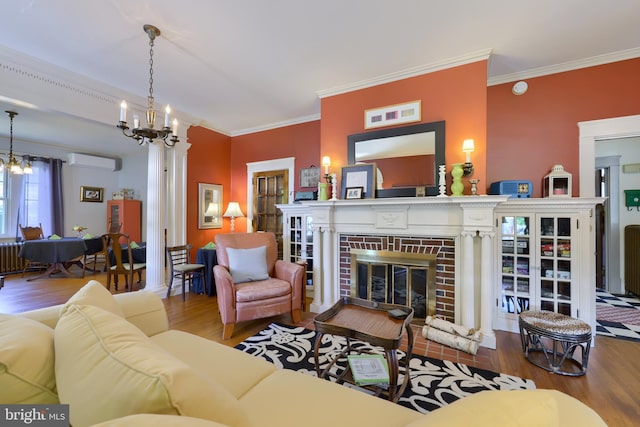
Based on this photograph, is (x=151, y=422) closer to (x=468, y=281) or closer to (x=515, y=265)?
(x=468, y=281)

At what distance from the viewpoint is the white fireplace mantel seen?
2.45 meters

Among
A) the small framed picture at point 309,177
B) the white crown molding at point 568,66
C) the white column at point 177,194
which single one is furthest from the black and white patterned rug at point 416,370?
the white crown molding at point 568,66

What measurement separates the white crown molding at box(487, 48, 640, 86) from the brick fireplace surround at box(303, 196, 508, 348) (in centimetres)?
158

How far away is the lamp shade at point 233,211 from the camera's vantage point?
4633 mm

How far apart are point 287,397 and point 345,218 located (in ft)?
7.35

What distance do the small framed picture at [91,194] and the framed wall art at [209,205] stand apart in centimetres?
414

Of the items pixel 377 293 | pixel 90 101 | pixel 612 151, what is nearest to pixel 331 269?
pixel 377 293

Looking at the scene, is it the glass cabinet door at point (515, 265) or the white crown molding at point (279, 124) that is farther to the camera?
the white crown molding at point (279, 124)

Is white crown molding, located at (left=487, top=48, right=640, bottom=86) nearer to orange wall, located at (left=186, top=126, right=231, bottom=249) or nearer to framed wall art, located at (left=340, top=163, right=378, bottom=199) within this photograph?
framed wall art, located at (left=340, top=163, right=378, bottom=199)

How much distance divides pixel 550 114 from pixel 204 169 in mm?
4764

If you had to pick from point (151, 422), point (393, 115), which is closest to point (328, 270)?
point (393, 115)

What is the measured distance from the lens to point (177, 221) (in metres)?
4.14

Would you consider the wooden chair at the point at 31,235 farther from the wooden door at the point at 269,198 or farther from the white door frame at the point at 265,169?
the wooden door at the point at 269,198

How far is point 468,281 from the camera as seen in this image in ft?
8.23
